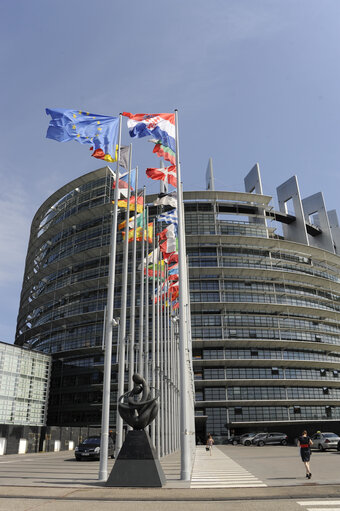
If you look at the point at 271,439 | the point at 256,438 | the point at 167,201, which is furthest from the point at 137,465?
the point at 271,439

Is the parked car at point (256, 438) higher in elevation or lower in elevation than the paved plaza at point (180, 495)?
higher

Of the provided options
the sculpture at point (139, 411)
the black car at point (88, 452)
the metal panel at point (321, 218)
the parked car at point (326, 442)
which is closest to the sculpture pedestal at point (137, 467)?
the sculpture at point (139, 411)

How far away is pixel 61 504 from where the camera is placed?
31.1 feet

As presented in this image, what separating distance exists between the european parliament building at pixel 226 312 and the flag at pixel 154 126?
44.2 metres

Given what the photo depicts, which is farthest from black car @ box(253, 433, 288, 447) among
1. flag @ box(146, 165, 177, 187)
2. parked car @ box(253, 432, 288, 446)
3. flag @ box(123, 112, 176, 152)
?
flag @ box(123, 112, 176, 152)

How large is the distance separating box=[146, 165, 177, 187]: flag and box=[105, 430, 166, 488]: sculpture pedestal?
12199 mm

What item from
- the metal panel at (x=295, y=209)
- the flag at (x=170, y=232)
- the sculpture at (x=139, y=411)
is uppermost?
the metal panel at (x=295, y=209)

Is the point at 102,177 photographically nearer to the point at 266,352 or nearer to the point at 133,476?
the point at 266,352

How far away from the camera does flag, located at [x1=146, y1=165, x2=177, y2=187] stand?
20.2m

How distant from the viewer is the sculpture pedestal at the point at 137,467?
12.5 meters

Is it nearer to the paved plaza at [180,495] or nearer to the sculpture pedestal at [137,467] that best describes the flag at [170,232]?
the sculpture pedestal at [137,467]

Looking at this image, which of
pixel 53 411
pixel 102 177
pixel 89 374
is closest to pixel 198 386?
pixel 89 374

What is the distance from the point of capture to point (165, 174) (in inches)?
801

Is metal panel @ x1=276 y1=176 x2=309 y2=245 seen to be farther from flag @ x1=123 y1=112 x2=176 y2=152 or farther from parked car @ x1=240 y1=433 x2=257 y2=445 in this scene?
flag @ x1=123 y1=112 x2=176 y2=152
